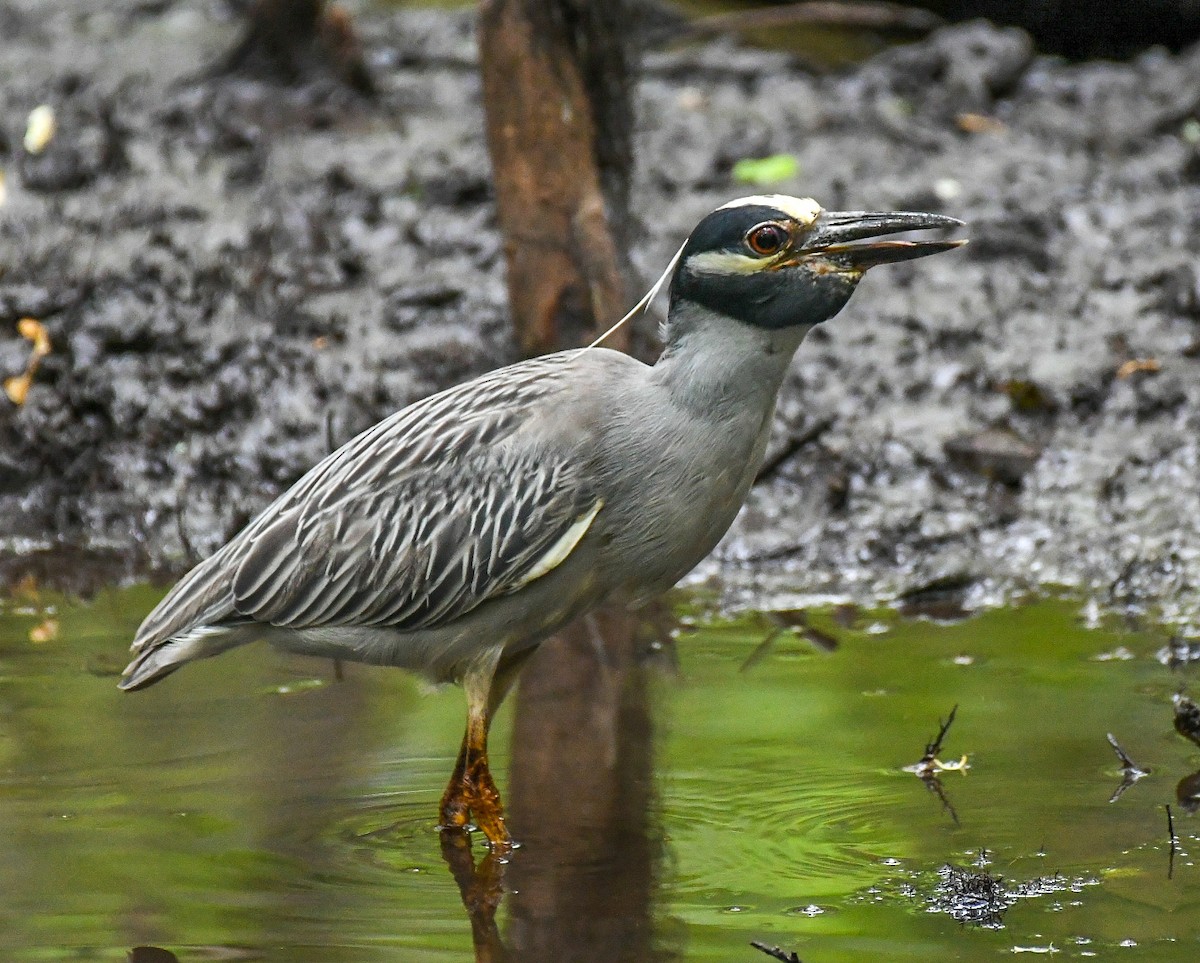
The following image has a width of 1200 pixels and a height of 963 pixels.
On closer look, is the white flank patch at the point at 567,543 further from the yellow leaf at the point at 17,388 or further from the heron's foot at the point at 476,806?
the yellow leaf at the point at 17,388

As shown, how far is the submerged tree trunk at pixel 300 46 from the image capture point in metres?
12.3

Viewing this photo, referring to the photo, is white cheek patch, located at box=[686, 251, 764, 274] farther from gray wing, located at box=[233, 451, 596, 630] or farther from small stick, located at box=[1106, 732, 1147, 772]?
small stick, located at box=[1106, 732, 1147, 772]

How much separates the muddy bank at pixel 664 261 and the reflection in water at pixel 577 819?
107 centimetres

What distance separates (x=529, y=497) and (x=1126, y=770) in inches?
73.0

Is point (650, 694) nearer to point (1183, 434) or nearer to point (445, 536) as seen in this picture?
point (445, 536)

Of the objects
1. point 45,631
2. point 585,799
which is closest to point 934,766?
point 585,799

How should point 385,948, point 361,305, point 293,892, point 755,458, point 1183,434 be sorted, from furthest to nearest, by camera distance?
point 361,305 → point 1183,434 → point 755,458 → point 293,892 → point 385,948

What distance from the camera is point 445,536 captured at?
529cm

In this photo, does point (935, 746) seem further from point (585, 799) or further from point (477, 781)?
point (477, 781)

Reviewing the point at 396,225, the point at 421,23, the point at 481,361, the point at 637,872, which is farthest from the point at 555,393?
the point at 421,23

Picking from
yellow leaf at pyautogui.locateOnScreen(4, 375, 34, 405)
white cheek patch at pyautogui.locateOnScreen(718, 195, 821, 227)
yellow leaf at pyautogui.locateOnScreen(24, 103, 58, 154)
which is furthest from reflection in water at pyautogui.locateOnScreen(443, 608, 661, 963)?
yellow leaf at pyautogui.locateOnScreen(24, 103, 58, 154)

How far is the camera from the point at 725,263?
489 centimetres

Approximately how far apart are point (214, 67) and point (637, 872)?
9.17m

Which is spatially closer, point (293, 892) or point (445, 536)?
point (293, 892)
